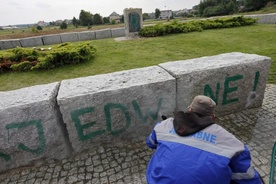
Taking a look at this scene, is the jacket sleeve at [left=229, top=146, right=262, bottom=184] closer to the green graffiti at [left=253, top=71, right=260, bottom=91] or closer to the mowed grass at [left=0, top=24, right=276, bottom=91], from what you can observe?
the green graffiti at [left=253, top=71, right=260, bottom=91]

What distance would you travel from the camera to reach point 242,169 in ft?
5.65

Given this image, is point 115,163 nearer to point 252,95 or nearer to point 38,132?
point 38,132

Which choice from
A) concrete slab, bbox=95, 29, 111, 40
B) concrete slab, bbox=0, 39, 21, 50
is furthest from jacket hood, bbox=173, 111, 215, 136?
concrete slab, bbox=0, 39, 21, 50

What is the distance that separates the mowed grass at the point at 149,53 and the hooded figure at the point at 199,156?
179 inches

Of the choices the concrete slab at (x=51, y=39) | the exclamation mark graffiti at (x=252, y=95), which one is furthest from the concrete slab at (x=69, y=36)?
the exclamation mark graffiti at (x=252, y=95)

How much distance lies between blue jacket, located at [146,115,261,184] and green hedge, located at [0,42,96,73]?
20.6 ft

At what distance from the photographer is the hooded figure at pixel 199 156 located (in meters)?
1.64

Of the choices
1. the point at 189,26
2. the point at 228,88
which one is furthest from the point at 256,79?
the point at 189,26

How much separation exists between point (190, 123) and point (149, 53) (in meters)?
6.68

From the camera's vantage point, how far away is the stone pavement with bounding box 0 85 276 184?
114 inches

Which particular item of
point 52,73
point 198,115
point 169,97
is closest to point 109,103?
point 169,97

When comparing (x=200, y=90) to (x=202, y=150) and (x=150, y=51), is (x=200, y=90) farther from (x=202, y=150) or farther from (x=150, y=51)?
(x=150, y=51)

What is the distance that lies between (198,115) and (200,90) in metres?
1.81

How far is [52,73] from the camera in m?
6.75
